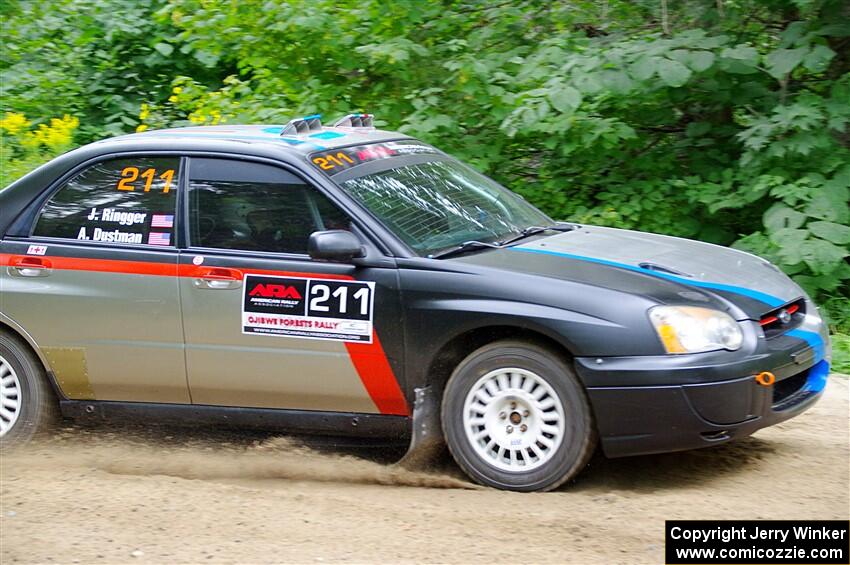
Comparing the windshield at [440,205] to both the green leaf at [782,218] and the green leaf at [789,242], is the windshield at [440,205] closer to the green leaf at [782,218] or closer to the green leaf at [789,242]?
the green leaf at [789,242]

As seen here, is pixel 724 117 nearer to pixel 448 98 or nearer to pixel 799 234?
pixel 799 234

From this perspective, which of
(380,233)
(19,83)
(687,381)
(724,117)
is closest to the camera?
(687,381)

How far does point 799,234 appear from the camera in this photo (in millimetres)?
8039

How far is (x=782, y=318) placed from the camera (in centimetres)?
523

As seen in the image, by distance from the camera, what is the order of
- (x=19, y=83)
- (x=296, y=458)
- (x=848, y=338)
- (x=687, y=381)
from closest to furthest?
1. (x=687, y=381)
2. (x=296, y=458)
3. (x=848, y=338)
4. (x=19, y=83)

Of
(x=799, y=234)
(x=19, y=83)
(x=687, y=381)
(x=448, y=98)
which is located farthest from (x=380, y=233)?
(x=19, y=83)

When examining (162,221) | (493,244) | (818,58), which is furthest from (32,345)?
(818,58)

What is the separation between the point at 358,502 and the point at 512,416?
802mm

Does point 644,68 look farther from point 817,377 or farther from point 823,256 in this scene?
point 817,377

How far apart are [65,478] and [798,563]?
346 centimetres

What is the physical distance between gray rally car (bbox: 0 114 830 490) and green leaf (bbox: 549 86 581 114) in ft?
7.89

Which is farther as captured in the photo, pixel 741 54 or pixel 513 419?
pixel 741 54

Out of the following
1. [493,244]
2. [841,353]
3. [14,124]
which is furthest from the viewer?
[14,124]

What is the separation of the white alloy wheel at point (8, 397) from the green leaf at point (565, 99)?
4499 mm
